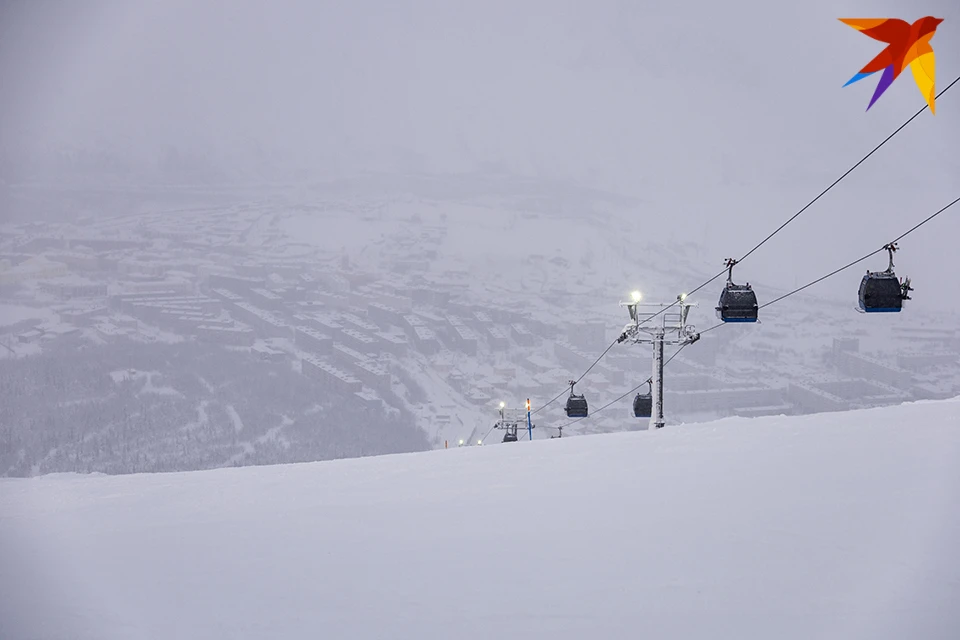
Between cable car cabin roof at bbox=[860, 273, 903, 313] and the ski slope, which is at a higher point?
cable car cabin roof at bbox=[860, 273, 903, 313]

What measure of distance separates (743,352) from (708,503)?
9504cm

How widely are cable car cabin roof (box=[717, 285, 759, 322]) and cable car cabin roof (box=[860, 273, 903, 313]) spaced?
78.0 inches

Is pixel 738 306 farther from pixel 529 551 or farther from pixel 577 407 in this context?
pixel 577 407

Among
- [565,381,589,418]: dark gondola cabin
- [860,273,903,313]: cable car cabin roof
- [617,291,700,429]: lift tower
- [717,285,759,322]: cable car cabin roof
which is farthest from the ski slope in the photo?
[565,381,589,418]: dark gondola cabin

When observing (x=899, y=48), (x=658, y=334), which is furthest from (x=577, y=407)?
(x=899, y=48)

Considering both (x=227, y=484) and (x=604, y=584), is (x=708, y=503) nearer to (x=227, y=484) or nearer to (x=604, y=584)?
(x=604, y=584)

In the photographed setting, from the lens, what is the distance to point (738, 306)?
415 inches

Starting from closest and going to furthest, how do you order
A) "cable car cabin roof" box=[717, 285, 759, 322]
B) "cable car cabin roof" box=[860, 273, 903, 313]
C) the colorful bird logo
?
the colorful bird logo → "cable car cabin roof" box=[860, 273, 903, 313] → "cable car cabin roof" box=[717, 285, 759, 322]

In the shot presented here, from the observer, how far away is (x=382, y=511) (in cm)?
570

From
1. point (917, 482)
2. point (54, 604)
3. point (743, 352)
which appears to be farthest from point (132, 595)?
point (743, 352)

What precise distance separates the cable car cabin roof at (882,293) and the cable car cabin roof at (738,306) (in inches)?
78.0

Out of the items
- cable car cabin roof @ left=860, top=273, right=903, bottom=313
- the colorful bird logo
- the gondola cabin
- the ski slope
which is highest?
the colorful bird logo

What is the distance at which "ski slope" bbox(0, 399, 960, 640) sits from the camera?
3721 mm

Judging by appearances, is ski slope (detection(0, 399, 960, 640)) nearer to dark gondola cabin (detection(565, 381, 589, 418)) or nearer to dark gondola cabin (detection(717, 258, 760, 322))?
dark gondola cabin (detection(717, 258, 760, 322))
